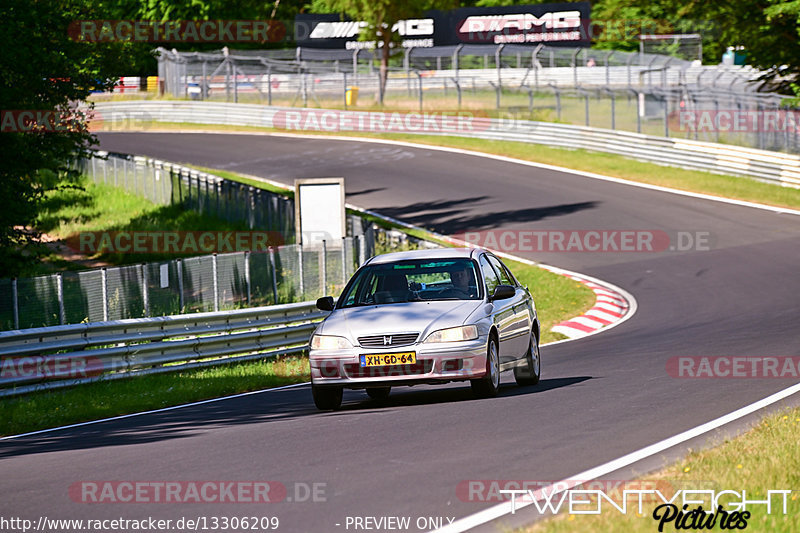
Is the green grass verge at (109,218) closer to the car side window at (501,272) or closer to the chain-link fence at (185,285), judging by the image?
the chain-link fence at (185,285)

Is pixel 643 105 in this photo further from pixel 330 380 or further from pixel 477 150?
pixel 330 380

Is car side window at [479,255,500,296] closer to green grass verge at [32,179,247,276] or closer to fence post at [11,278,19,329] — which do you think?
fence post at [11,278,19,329]

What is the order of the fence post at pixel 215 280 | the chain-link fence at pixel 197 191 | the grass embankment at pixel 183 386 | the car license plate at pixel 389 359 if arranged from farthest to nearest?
1. the chain-link fence at pixel 197 191
2. the fence post at pixel 215 280
3. the grass embankment at pixel 183 386
4. the car license plate at pixel 389 359

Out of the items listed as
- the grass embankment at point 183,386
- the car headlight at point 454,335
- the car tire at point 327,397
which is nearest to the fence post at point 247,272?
the grass embankment at point 183,386

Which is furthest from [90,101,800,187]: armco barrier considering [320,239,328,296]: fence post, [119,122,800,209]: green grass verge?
[320,239,328,296]: fence post

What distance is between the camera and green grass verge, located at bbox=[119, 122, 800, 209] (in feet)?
116

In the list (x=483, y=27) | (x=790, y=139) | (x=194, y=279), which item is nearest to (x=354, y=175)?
(x=790, y=139)

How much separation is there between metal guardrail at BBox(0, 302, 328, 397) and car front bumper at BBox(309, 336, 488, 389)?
500cm

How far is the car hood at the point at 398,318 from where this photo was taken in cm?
1147

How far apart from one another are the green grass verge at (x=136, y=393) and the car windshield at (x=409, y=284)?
310cm

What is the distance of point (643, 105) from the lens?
44125 millimetres

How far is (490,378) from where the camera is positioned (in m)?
11.9

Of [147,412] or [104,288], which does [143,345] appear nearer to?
[104,288]

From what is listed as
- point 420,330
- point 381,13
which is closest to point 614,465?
point 420,330
